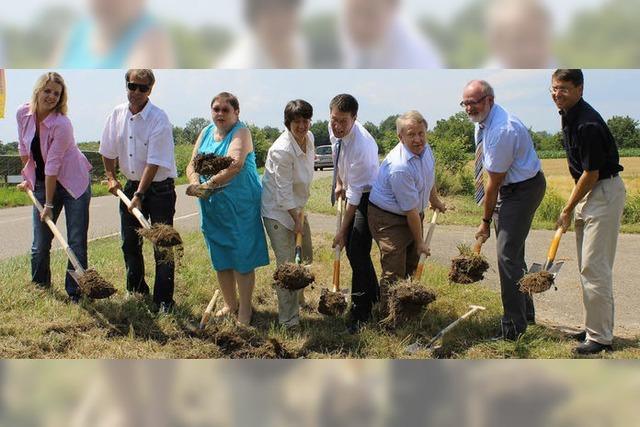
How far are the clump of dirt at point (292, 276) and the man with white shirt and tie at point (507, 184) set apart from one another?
1.18 metres

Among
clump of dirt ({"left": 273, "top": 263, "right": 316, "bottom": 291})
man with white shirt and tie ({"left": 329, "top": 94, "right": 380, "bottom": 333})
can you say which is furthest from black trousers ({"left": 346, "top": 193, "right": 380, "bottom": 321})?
clump of dirt ({"left": 273, "top": 263, "right": 316, "bottom": 291})

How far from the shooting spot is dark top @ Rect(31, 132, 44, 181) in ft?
15.4

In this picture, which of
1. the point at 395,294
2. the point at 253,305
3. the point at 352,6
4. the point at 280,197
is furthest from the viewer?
the point at 253,305

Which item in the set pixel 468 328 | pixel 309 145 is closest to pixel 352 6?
pixel 309 145

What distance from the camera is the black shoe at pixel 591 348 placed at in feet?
13.6

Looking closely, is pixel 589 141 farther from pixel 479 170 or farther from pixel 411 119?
pixel 411 119

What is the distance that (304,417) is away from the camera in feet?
10.3

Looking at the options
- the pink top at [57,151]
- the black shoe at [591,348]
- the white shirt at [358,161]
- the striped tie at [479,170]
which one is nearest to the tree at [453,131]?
the striped tie at [479,170]

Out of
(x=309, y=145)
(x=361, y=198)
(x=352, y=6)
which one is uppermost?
(x=352, y=6)

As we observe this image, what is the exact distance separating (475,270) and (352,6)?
191cm

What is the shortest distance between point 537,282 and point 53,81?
11.3ft

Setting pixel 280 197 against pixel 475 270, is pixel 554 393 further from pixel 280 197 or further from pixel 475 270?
pixel 280 197

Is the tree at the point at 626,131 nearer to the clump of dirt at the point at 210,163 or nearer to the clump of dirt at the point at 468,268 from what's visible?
the clump of dirt at the point at 468,268

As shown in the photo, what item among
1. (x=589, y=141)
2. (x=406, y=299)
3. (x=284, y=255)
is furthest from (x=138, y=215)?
(x=589, y=141)
